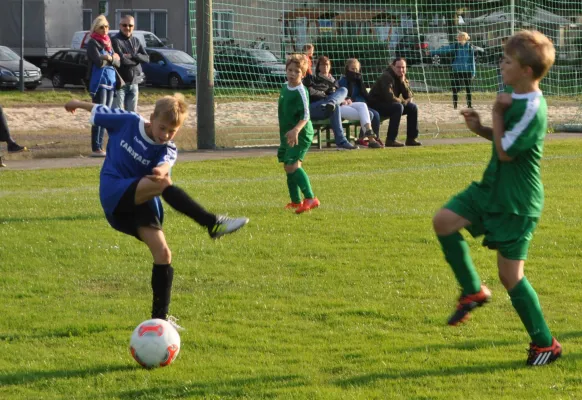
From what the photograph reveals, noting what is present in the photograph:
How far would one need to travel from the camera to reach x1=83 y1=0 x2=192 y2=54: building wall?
4519 centimetres

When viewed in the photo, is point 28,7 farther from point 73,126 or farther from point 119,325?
point 119,325

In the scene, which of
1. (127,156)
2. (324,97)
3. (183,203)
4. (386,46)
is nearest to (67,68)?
(386,46)

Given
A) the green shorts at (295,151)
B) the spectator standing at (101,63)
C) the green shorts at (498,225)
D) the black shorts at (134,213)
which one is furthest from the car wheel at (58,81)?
the green shorts at (498,225)

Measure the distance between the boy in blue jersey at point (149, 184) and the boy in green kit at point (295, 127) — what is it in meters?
4.42

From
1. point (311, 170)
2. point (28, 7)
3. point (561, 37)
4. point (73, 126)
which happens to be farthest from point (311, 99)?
point (28, 7)

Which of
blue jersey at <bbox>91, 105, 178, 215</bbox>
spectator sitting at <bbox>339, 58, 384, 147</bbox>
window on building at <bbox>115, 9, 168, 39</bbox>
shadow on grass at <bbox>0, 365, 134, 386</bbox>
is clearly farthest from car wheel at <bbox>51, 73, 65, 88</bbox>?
shadow on grass at <bbox>0, 365, 134, 386</bbox>

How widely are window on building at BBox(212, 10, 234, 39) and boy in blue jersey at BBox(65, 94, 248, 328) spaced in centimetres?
1244

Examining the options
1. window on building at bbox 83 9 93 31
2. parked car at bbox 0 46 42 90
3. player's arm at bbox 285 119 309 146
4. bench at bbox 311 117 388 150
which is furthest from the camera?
window on building at bbox 83 9 93 31

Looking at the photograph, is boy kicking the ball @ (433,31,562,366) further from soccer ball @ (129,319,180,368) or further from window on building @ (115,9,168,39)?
window on building @ (115,9,168,39)

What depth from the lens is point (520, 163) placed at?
17.2ft

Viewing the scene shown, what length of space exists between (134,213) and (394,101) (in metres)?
11.4

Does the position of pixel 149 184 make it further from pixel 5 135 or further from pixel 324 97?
pixel 324 97

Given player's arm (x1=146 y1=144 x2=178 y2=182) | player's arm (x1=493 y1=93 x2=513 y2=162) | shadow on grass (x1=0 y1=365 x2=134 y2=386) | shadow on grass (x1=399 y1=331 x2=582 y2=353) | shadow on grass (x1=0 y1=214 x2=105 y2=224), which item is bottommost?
shadow on grass (x1=0 y1=365 x2=134 y2=386)

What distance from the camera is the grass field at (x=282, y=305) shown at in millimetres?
5086
